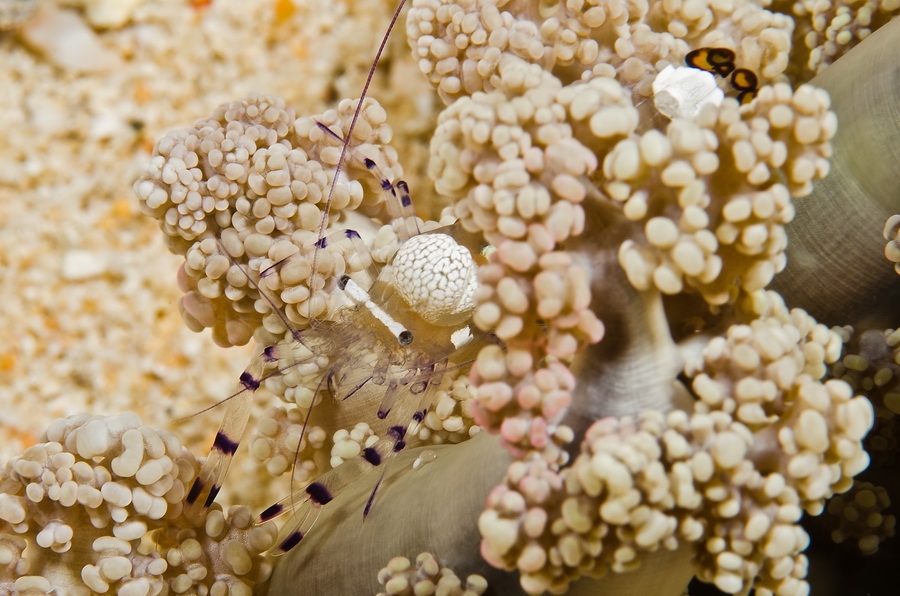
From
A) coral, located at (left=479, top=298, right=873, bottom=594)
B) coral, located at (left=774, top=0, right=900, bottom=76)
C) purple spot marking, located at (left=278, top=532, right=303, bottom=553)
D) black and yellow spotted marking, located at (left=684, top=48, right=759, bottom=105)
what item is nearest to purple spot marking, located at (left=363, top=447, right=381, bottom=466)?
purple spot marking, located at (left=278, top=532, right=303, bottom=553)

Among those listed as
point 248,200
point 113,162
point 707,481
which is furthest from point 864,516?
point 113,162

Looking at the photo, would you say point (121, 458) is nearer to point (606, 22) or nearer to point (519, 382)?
point (519, 382)

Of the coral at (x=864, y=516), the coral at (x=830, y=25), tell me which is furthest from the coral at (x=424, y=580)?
the coral at (x=830, y=25)

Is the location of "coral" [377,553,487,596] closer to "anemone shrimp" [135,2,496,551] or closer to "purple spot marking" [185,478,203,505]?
"anemone shrimp" [135,2,496,551]

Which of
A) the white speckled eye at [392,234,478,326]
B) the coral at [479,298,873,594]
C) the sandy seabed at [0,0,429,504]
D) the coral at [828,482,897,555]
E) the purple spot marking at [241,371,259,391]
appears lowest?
the sandy seabed at [0,0,429,504]

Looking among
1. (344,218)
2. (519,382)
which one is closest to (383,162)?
(344,218)

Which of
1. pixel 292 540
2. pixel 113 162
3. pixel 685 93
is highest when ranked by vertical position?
pixel 685 93

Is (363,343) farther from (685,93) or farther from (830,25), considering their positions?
(830,25)

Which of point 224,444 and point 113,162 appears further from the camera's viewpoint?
point 113,162
